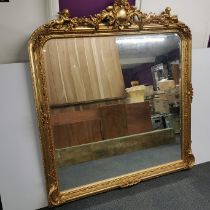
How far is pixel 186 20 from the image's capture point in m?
2.09

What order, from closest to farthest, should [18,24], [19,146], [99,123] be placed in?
[18,24], [19,146], [99,123]

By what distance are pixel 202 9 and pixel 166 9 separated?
1.39ft

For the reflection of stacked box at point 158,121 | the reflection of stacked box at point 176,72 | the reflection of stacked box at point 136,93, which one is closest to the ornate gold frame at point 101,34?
the reflection of stacked box at point 176,72

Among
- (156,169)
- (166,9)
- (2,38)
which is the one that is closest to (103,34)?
(166,9)

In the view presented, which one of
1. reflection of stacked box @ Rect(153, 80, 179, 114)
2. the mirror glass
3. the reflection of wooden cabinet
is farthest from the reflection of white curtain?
reflection of stacked box @ Rect(153, 80, 179, 114)

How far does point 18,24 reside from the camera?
1.61m

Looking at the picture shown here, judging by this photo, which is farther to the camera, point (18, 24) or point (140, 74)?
point (140, 74)

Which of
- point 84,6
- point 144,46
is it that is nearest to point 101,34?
point 84,6

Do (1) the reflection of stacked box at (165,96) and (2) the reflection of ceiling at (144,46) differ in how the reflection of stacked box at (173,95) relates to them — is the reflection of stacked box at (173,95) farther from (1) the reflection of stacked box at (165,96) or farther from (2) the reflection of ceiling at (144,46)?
(2) the reflection of ceiling at (144,46)

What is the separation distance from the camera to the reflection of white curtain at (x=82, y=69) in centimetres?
171

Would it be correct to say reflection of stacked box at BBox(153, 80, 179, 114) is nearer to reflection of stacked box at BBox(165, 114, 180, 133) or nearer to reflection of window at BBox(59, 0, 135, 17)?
reflection of stacked box at BBox(165, 114, 180, 133)

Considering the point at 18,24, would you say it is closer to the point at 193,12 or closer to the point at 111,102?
the point at 111,102

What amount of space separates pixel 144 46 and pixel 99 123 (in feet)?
2.33

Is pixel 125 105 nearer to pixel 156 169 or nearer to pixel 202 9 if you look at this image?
pixel 156 169
